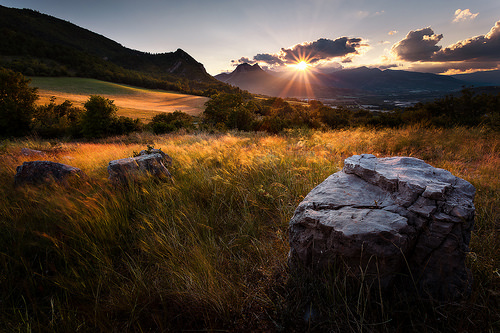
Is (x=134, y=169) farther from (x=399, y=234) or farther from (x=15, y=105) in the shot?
(x=15, y=105)

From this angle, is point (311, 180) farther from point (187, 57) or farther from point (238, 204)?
point (187, 57)

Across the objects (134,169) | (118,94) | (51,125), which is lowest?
(51,125)

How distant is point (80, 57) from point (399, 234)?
4430 inches

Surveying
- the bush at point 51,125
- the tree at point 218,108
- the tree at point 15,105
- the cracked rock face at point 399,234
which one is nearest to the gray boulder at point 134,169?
the cracked rock face at point 399,234

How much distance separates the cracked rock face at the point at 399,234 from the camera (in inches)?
51.7

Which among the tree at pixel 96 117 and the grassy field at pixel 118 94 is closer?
the tree at pixel 96 117

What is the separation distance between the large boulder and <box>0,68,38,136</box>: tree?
22369mm

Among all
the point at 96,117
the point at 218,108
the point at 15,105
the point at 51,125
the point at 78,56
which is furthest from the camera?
the point at 78,56

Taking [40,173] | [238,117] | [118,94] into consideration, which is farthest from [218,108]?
[118,94]

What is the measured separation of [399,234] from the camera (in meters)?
1.29

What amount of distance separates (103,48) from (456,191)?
20101 centimetres

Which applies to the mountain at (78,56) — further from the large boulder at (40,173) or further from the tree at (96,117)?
the large boulder at (40,173)

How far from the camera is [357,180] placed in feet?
6.69

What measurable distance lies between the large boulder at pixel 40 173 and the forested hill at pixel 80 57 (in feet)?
266
